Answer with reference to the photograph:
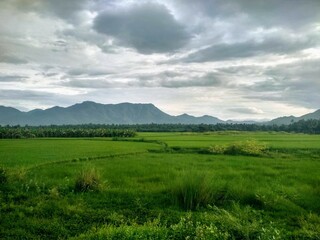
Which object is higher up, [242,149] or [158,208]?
[242,149]

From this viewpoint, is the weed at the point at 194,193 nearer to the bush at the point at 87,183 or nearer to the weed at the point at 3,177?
the bush at the point at 87,183

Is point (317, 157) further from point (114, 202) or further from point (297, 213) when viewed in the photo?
point (114, 202)

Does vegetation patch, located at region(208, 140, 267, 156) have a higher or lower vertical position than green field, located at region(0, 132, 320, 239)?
higher

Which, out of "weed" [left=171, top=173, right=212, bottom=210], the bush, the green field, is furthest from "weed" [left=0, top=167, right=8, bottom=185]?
"weed" [left=171, top=173, right=212, bottom=210]

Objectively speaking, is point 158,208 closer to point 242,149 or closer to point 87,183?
point 87,183

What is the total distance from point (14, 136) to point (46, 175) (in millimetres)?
57908

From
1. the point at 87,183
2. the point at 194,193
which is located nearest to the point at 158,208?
→ the point at 194,193

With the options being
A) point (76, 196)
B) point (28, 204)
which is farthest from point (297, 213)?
point (28, 204)

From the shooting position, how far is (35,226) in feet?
36.7

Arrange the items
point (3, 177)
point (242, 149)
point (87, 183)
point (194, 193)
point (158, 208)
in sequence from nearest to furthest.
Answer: point (158, 208) < point (194, 193) < point (87, 183) < point (3, 177) < point (242, 149)

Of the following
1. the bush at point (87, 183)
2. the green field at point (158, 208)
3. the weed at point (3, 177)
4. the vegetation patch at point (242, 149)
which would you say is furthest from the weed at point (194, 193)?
the vegetation patch at point (242, 149)

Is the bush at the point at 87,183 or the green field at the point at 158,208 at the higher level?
the bush at the point at 87,183

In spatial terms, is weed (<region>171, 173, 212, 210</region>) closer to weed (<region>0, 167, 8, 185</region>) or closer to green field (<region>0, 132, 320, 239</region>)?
green field (<region>0, 132, 320, 239</region>)

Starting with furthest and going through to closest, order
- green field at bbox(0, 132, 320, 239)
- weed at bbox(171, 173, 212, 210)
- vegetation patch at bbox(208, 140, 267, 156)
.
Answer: vegetation patch at bbox(208, 140, 267, 156), weed at bbox(171, 173, 212, 210), green field at bbox(0, 132, 320, 239)
